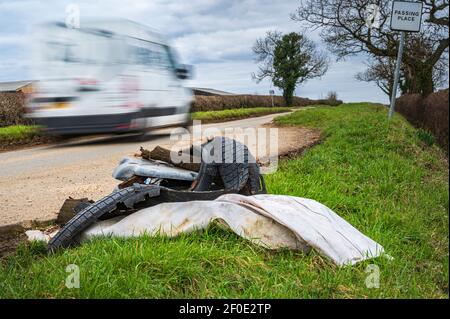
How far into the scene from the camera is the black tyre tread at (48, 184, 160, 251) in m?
2.27

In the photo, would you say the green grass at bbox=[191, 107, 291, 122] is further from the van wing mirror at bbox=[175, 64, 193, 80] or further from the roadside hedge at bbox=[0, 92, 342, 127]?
the van wing mirror at bbox=[175, 64, 193, 80]

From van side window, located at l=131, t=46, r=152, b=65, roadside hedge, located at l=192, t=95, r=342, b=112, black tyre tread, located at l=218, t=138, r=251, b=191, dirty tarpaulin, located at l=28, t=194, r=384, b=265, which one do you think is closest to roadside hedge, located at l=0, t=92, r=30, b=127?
dirty tarpaulin, located at l=28, t=194, r=384, b=265

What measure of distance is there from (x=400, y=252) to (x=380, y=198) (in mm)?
1173

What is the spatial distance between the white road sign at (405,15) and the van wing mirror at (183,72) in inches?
65.5

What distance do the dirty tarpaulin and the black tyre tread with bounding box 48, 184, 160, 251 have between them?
7 cm

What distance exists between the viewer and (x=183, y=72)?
1.64 metres

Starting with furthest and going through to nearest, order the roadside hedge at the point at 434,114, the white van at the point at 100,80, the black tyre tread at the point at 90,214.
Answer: the black tyre tread at the point at 90,214 < the white van at the point at 100,80 < the roadside hedge at the point at 434,114

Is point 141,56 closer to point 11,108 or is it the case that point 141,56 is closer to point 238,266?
Answer: point 238,266

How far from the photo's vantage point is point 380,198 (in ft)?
11.7

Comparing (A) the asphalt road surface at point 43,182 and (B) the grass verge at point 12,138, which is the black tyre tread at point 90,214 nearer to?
(B) the grass verge at point 12,138

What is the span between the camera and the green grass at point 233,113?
9.60 feet

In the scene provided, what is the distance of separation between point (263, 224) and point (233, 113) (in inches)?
45.0

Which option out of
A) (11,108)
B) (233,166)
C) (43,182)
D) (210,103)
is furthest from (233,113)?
(43,182)

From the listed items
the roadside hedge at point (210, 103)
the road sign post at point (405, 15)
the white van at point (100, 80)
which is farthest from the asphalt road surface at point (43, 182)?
the white van at point (100, 80)
